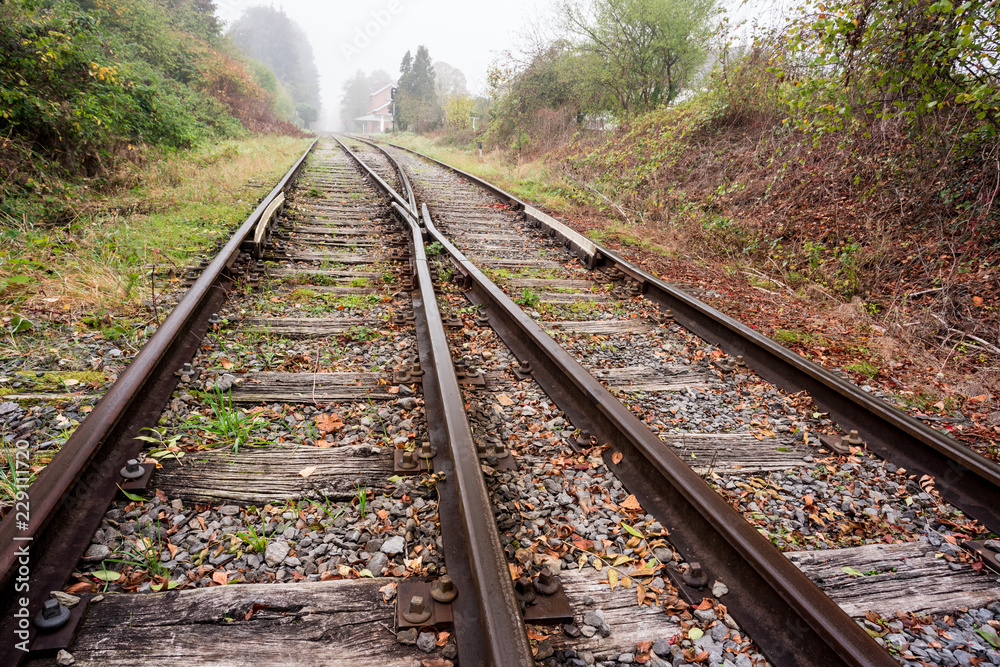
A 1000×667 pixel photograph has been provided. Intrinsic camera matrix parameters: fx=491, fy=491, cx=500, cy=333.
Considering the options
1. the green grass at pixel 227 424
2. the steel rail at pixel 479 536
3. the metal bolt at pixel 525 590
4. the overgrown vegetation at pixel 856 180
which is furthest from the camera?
the overgrown vegetation at pixel 856 180

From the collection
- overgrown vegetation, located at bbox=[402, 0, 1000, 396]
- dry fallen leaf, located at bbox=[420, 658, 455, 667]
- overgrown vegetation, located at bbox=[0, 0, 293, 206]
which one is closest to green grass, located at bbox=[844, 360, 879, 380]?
overgrown vegetation, located at bbox=[402, 0, 1000, 396]

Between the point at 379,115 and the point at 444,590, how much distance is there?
80139mm

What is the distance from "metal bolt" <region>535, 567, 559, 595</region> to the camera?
1668mm

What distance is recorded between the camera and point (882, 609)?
1709 millimetres

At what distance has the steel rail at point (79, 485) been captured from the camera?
4.60 ft

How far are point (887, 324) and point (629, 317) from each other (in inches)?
89.5

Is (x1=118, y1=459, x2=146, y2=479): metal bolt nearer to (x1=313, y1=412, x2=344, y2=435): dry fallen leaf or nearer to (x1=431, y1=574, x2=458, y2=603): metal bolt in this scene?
(x1=313, y1=412, x2=344, y2=435): dry fallen leaf

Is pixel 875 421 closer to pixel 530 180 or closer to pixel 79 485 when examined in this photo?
pixel 79 485

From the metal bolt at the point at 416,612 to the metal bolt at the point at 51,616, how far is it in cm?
95

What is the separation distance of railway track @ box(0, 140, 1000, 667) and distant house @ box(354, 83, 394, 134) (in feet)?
241

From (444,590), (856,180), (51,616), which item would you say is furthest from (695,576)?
(856,180)

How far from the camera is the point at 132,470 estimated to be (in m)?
1.97

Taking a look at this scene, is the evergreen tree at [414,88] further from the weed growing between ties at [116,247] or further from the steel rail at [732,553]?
the steel rail at [732,553]

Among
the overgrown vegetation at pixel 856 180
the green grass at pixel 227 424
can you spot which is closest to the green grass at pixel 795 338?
the overgrown vegetation at pixel 856 180
